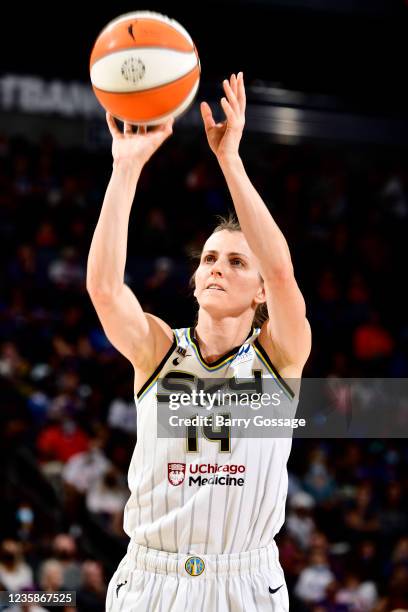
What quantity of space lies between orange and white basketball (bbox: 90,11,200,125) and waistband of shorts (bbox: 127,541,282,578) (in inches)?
71.2

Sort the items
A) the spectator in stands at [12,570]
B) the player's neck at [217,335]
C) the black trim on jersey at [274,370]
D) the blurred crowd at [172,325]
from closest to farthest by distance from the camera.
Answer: the black trim on jersey at [274,370] → the player's neck at [217,335] → the spectator in stands at [12,570] → the blurred crowd at [172,325]

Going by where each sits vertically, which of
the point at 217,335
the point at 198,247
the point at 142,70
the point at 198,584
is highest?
the point at 198,247

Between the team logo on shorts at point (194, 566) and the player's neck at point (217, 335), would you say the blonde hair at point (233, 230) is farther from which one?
the team logo on shorts at point (194, 566)

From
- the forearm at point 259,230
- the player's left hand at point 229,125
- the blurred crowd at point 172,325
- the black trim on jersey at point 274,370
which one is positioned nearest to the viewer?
the forearm at point 259,230

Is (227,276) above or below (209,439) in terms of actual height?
above

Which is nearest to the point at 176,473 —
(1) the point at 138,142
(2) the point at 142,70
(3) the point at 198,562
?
(3) the point at 198,562

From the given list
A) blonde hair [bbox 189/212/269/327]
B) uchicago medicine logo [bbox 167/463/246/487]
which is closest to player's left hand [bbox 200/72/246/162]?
blonde hair [bbox 189/212/269/327]

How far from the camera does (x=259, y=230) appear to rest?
3443 millimetres

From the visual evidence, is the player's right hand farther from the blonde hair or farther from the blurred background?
the blurred background

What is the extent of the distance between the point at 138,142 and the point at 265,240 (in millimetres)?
656

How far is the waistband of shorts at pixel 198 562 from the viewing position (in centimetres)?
364

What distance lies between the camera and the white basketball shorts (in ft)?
11.8

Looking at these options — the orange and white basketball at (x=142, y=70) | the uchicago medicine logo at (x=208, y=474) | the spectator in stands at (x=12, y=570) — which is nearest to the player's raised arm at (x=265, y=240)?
the orange and white basketball at (x=142, y=70)

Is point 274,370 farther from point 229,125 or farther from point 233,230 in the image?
point 229,125
